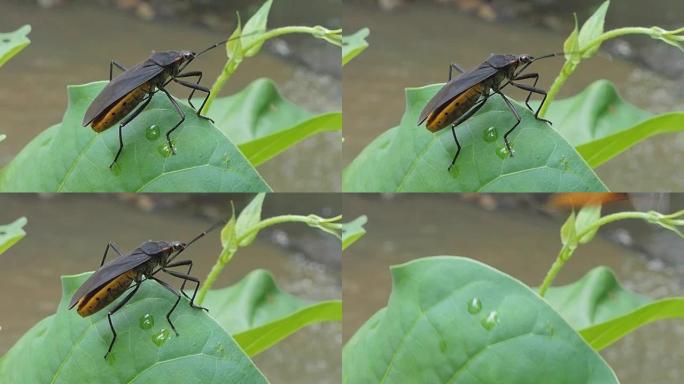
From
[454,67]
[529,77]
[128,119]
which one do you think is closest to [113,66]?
[128,119]

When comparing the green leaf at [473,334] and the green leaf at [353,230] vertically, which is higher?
the green leaf at [353,230]

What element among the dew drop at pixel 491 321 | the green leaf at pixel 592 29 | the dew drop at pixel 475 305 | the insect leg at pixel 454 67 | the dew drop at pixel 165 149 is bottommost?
the dew drop at pixel 491 321

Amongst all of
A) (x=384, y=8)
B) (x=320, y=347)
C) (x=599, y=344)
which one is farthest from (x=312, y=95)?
(x=599, y=344)

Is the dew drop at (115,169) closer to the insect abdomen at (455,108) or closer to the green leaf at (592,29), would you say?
the insect abdomen at (455,108)

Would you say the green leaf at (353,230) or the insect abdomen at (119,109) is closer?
the insect abdomen at (119,109)

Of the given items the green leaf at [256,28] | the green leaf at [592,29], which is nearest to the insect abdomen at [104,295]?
the green leaf at [256,28]

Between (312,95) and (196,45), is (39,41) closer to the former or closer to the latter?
(196,45)

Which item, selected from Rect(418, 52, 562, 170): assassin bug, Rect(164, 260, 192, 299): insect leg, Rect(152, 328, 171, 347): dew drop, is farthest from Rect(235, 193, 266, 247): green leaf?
Rect(418, 52, 562, 170): assassin bug

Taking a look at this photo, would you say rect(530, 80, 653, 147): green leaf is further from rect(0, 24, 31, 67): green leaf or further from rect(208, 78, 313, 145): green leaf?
rect(0, 24, 31, 67): green leaf
